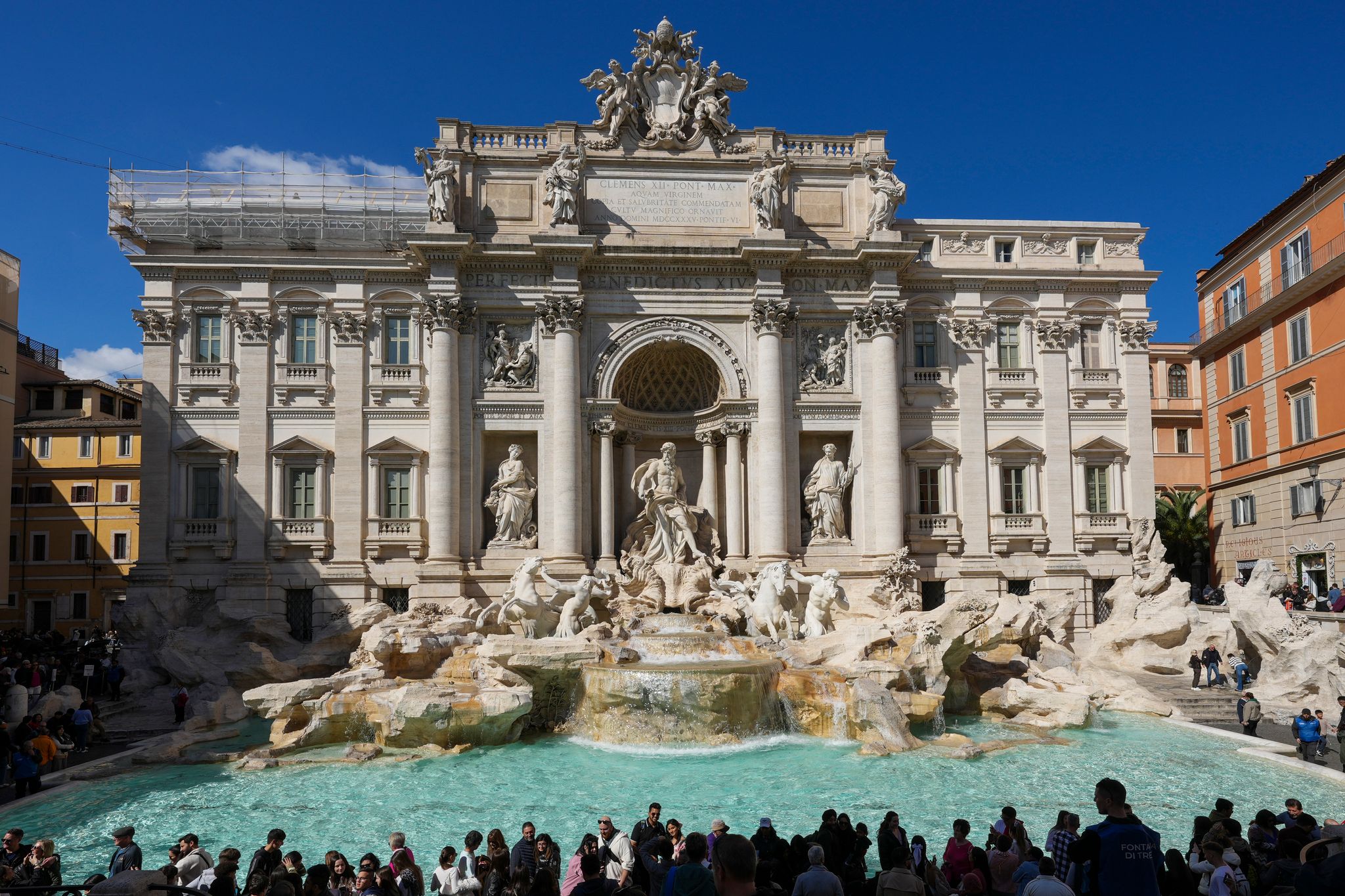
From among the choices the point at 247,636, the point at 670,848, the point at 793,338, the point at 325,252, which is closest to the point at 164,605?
the point at 247,636

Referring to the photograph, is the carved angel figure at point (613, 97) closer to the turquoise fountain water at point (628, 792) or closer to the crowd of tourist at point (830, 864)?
the turquoise fountain water at point (628, 792)

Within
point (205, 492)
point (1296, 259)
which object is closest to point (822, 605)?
point (205, 492)

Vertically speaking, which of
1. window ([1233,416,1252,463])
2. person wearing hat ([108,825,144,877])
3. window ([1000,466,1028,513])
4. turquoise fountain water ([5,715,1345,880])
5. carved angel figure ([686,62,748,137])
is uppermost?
carved angel figure ([686,62,748,137])

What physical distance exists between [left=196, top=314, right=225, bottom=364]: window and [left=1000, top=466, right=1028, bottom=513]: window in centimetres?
2413

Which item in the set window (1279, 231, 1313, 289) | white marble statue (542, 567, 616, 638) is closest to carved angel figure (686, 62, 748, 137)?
white marble statue (542, 567, 616, 638)

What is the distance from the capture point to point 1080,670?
23.2 m

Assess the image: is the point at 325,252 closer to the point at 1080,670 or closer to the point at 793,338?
the point at 793,338

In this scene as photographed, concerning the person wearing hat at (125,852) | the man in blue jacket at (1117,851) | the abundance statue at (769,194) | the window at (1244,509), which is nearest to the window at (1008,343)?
the abundance statue at (769,194)

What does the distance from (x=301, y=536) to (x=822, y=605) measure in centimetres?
1509

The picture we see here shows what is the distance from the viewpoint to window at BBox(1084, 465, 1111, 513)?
2803 centimetres

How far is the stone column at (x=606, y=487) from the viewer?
86.7ft

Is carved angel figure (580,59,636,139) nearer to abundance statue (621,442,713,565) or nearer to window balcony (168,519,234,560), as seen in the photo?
abundance statue (621,442,713,565)

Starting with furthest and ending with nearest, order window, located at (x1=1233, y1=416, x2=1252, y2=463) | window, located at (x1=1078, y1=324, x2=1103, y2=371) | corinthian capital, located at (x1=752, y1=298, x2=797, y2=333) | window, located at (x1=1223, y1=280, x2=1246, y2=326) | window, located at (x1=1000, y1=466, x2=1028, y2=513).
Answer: window, located at (x1=1223, y1=280, x2=1246, y2=326)
window, located at (x1=1233, y1=416, x2=1252, y2=463)
window, located at (x1=1078, y1=324, x2=1103, y2=371)
window, located at (x1=1000, y1=466, x2=1028, y2=513)
corinthian capital, located at (x1=752, y1=298, x2=797, y2=333)

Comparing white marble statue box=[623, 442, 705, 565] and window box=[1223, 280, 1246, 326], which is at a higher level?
window box=[1223, 280, 1246, 326]
